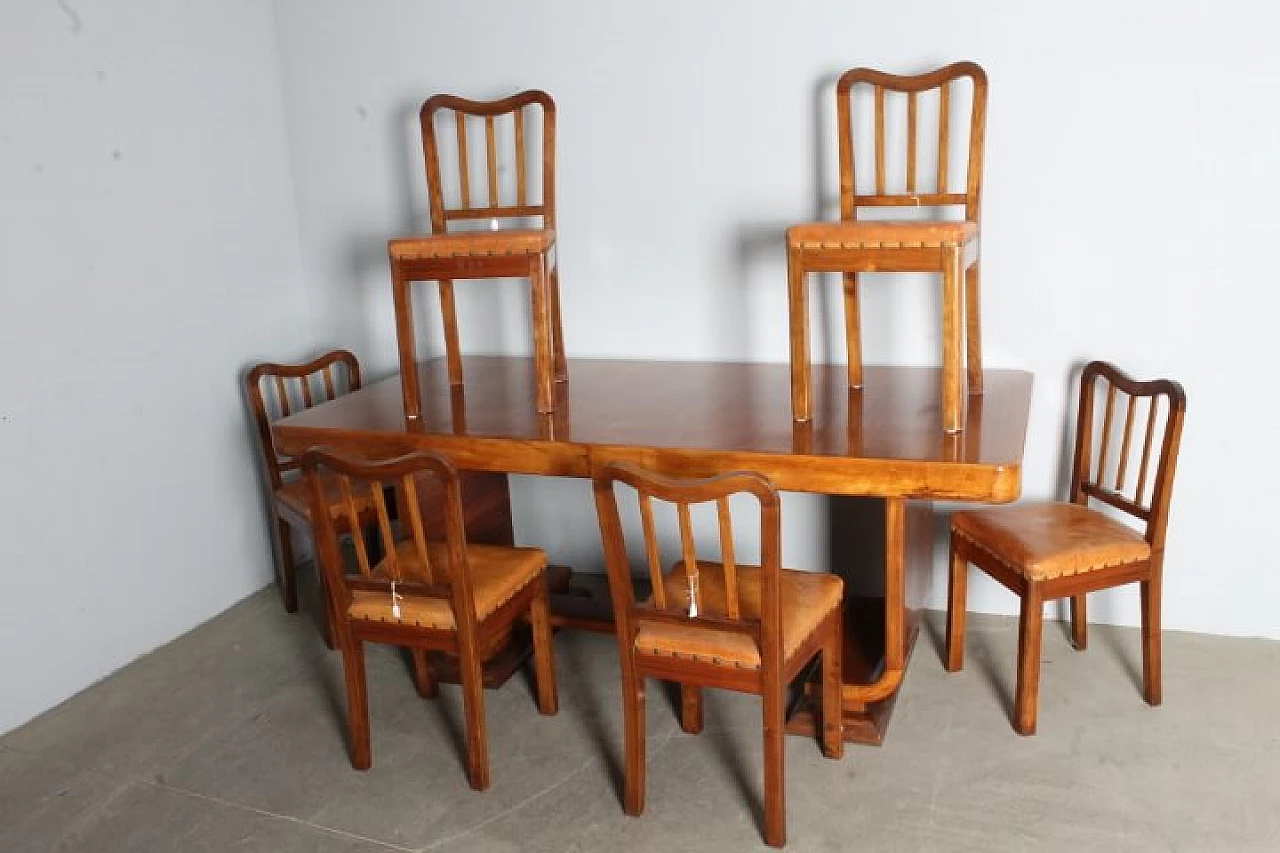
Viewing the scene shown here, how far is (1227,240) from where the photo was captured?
278 cm

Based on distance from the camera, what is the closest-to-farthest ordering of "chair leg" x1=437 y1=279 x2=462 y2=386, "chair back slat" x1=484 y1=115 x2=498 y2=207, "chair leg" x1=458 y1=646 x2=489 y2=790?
"chair leg" x1=458 y1=646 x2=489 y2=790
"chair leg" x1=437 y1=279 x2=462 y2=386
"chair back slat" x1=484 y1=115 x2=498 y2=207

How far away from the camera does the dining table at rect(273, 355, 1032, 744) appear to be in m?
2.31

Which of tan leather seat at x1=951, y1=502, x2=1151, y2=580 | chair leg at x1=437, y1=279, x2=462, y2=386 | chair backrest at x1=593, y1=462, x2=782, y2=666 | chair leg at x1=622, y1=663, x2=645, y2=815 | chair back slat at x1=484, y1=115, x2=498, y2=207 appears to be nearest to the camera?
chair backrest at x1=593, y1=462, x2=782, y2=666

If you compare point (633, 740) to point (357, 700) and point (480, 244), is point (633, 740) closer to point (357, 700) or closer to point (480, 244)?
point (357, 700)

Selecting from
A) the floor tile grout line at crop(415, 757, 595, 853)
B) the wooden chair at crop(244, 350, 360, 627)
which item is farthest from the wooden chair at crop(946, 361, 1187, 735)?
the wooden chair at crop(244, 350, 360, 627)

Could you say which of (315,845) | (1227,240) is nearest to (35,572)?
(315,845)

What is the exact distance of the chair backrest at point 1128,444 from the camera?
2.58 metres

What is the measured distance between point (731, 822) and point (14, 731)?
192cm

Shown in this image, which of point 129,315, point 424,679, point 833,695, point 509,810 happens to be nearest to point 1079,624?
point 833,695

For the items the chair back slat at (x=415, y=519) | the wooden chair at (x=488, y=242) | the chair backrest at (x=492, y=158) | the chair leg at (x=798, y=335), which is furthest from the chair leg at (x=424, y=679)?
the chair backrest at (x=492, y=158)

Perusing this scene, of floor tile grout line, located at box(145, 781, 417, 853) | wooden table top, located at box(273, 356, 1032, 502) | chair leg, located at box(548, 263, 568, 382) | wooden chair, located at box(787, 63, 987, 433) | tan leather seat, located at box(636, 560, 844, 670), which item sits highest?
wooden chair, located at box(787, 63, 987, 433)

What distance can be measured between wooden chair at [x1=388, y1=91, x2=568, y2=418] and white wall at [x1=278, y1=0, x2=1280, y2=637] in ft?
0.59

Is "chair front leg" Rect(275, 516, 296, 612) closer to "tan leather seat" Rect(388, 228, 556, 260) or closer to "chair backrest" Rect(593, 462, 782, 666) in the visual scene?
"tan leather seat" Rect(388, 228, 556, 260)

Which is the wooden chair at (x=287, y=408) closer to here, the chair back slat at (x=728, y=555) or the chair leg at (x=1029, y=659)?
the chair back slat at (x=728, y=555)
